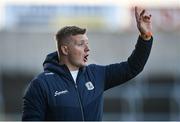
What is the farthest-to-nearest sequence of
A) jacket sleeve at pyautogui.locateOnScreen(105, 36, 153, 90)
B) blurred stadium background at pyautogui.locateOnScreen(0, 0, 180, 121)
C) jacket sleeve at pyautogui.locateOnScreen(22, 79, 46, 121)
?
blurred stadium background at pyautogui.locateOnScreen(0, 0, 180, 121)
jacket sleeve at pyautogui.locateOnScreen(105, 36, 153, 90)
jacket sleeve at pyautogui.locateOnScreen(22, 79, 46, 121)

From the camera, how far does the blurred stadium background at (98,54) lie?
2638 centimetres

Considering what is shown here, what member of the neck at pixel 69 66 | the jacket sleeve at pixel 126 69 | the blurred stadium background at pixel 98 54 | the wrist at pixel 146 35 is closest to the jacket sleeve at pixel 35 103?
the neck at pixel 69 66

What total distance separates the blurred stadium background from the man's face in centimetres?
1904

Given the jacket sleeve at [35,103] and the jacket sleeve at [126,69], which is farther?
the jacket sleeve at [126,69]

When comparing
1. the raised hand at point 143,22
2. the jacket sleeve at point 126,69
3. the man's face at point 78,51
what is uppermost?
the raised hand at point 143,22

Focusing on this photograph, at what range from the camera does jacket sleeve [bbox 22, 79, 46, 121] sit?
662 cm

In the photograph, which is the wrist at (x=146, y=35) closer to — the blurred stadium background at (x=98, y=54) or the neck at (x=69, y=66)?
the neck at (x=69, y=66)

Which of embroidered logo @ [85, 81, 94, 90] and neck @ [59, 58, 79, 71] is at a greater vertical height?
neck @ [59, 58, 79, 71]

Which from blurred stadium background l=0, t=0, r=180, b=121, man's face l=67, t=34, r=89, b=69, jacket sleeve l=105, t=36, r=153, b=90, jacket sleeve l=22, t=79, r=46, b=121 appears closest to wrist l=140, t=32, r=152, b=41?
jacket sleeve l=105, t=36, r=153, b=90

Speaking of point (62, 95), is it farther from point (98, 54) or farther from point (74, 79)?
point (98, 54)

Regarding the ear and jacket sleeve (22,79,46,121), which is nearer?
jacket sleeve (22,79,46,121)

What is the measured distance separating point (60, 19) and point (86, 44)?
19680 mm

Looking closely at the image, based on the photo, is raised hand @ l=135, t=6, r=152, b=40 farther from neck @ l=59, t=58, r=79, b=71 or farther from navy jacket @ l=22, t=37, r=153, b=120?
neck @ l=59, t=58, r=79, b=71

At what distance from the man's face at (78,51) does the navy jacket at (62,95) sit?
57 mm
